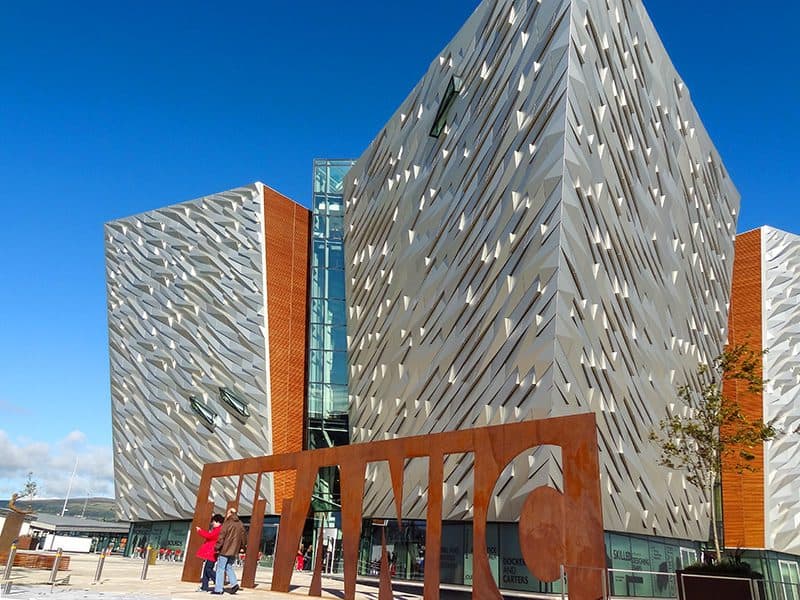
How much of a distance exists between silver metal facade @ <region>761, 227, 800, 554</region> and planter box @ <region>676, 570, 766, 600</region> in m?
15.4

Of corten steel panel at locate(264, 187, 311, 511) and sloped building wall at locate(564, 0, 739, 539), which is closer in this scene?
sloped building wall at locate(564, 0, 739, 539)

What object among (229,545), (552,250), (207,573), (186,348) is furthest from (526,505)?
(186,348)

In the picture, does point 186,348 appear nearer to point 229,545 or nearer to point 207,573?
point 207,573

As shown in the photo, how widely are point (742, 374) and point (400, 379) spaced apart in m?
11.5

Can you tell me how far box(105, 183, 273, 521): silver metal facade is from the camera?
32.3 metres

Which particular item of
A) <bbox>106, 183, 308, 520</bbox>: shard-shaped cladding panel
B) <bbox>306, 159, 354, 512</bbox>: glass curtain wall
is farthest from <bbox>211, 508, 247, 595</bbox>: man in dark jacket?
<bbox>306, 159, 354, 512</bbox>: glass curtain wall

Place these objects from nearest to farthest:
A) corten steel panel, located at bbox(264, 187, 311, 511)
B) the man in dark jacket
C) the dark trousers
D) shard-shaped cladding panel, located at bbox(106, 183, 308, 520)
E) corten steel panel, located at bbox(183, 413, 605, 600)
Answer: corten steel panel, located at bbox(183, 413, 605, 600)
the man in dark jacket
the dark trousers
corten steel panel, located at bbox(264, 187, 311, 511)
shard-shaped cladding panel, located at bbox(106, 183, 308, 520)

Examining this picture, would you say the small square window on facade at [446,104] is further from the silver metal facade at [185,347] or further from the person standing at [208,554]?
the person standing at [208,554]

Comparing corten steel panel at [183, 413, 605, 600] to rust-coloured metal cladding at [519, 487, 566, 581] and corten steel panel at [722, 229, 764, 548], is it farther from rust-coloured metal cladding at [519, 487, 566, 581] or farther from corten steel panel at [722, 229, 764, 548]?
corten steel panel at [722, 229, 764, 548]

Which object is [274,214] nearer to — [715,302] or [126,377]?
[126,377]

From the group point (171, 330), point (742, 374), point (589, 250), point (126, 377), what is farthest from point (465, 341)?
point (126, 377)

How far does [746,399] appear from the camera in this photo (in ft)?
98.3

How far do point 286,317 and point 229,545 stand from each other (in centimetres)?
2072

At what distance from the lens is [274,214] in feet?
113
